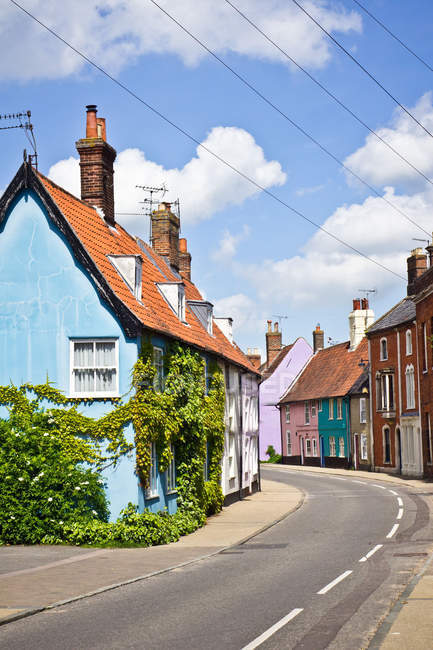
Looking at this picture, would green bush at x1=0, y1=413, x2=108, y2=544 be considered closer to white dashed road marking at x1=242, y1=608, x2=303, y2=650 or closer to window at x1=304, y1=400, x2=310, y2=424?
white dashed road marking at x1=242, y1=608, x2=303, y2=650

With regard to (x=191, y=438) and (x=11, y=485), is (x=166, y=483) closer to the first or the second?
(x=191, y=438)

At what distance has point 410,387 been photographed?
49719 mm

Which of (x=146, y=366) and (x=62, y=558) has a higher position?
(x=146, y=366)

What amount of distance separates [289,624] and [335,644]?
1.17m

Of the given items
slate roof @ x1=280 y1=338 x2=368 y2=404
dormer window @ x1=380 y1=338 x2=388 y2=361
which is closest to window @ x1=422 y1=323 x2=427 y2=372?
dormer window @ x1=380 y1=338 x2=388 y2=361

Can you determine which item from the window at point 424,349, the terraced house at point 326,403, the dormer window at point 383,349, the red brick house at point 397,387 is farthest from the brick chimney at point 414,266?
the terraced house at point 326,403

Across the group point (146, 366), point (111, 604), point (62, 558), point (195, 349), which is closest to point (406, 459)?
point (195, 349)

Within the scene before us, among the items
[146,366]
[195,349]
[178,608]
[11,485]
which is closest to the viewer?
[178,608]

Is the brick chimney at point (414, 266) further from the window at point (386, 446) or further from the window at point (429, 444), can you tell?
the window at point (429, 444)

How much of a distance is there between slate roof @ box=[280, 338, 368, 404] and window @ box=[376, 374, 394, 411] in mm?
7696

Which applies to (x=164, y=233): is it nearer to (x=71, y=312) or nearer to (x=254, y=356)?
(x=71, y=312)

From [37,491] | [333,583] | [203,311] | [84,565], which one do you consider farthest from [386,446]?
[333,583]

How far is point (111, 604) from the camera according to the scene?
12.0m

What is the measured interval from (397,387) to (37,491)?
117ft
